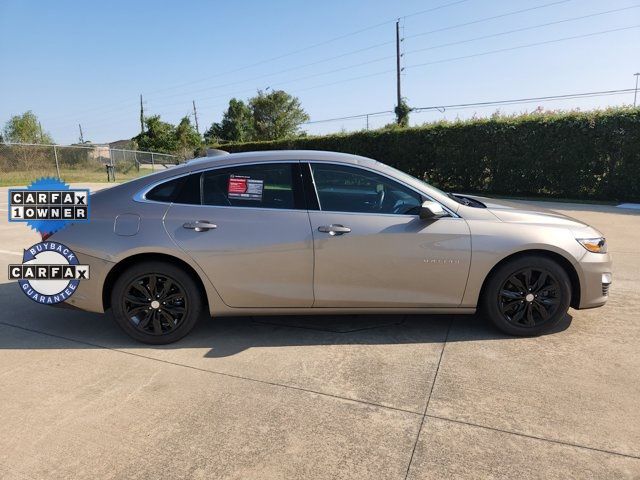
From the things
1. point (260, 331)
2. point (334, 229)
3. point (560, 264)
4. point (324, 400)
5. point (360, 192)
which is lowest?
point (324, 400)

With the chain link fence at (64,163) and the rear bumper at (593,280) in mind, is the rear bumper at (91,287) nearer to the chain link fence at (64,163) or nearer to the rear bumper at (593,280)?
the rear bumper at (593,280)

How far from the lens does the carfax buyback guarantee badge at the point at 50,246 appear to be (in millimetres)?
3777

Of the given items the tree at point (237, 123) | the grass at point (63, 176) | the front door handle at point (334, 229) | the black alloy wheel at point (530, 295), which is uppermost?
the tree at point (237, 123)

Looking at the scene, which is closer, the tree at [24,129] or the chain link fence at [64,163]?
the chain link fence at [64,163]

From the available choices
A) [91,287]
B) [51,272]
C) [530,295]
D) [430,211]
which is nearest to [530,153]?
[530,295]

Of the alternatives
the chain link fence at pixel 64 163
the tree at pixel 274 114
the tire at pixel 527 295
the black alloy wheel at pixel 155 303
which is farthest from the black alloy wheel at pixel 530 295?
the tree at pixel 274 114

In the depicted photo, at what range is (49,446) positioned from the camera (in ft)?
8.29

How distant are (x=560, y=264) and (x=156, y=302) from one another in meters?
3.39

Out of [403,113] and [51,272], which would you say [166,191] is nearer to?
[51,272]

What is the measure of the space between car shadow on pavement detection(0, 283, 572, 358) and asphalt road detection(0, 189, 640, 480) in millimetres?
22

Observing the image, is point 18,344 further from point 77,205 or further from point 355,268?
point 355,268

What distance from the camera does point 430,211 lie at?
11.9 feet

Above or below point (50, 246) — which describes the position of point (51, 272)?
below

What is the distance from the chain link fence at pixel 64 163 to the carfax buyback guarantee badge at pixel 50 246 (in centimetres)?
1704
